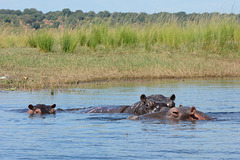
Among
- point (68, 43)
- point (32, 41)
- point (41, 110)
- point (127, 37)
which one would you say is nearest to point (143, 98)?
point (41, 110)

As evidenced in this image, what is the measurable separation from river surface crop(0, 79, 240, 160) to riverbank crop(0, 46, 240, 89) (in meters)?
2.43

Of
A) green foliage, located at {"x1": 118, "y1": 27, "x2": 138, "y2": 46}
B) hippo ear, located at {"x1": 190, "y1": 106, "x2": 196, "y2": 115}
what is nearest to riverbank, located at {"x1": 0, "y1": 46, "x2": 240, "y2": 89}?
green foliage, located at {"x1": 118, "y1": 27, "x2": 138, "y2": 46}

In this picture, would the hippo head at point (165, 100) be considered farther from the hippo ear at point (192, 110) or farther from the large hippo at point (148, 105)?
the hippo ear at point (192, 110)

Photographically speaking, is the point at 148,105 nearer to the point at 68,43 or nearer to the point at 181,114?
the point at 181,114

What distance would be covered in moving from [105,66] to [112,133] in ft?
28.7

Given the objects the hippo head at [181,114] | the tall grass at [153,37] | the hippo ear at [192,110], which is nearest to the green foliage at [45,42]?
the tall grass at [153,37]

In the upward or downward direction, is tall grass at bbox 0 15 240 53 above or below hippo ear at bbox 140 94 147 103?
above

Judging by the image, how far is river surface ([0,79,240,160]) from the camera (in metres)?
4.85

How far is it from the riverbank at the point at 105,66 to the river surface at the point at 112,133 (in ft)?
7.97

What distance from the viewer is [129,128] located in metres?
6.28

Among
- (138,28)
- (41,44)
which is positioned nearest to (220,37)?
(138,28)

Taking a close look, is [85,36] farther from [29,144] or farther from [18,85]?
[29,144]

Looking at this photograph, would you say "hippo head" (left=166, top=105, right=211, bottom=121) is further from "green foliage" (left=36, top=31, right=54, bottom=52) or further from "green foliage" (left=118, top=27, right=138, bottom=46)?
"green foliage" (left=118, top=27, right=138, bottom=46)

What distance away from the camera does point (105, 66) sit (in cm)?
1464
